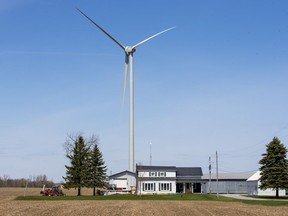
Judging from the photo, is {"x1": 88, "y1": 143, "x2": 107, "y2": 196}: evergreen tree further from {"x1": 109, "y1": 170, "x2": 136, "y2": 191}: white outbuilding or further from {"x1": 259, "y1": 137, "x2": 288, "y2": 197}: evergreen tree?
{"x1": 259, "y1": 137, "x2": 288, "y2": 197}: evergreen tree

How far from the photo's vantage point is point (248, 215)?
38.2 m

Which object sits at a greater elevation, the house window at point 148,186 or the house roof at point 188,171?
the house roof at point 188,171

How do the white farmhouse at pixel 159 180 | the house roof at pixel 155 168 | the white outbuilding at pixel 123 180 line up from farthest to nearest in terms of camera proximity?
the house roof at pixel 155 168, the white farmhouse at pixel 159 180, the white outbuilding at pixel 123 180

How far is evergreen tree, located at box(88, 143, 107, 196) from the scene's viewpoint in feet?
252

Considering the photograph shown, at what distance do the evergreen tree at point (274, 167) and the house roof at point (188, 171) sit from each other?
2994 cm

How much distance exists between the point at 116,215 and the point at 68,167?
4186 centimetres

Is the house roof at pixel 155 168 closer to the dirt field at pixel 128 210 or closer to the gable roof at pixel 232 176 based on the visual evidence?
the gable roof at pixel 232 176

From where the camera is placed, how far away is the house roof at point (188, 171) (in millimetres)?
102825

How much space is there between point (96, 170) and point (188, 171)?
33210 millimetres

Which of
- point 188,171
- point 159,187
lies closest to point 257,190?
point 188,171

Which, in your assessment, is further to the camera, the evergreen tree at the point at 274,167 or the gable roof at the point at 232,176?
the gable roof at the point at 232,176

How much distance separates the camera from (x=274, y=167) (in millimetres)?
73500

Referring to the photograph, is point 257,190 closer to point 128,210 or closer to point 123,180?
point 123,180

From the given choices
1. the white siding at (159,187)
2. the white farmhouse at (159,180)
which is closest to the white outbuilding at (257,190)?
the white farmhouse at (159,180)
